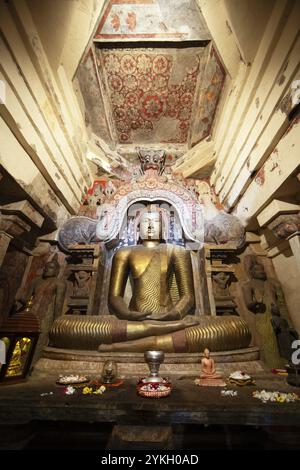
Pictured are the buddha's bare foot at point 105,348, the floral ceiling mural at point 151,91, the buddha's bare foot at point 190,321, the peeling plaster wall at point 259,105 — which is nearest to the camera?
the peeling plaster wall at point 259,105

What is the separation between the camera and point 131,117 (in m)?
5.84

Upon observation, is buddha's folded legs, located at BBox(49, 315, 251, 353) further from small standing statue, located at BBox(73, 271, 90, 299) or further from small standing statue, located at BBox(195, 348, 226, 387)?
small standing statue, located at BBox(73, 271, 90, 299)

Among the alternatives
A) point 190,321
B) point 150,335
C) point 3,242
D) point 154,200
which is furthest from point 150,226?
point 3,242

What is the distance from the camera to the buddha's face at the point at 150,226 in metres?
4.65

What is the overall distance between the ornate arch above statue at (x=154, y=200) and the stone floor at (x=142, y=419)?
2.67 metres

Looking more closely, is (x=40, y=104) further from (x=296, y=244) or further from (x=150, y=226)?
(x=296, y=244)

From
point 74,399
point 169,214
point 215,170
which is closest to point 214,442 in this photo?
point 74,399

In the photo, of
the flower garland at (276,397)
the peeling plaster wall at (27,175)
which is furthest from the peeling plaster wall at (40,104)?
the flower garland at (276,397)

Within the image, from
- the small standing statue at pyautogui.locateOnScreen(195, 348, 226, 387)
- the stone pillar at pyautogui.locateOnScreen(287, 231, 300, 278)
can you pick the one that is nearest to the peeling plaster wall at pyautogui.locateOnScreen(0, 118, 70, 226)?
the small standing statue at pyautogui.locateOnScreen(195, 348, 226, 387)

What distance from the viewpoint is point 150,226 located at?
185 inches

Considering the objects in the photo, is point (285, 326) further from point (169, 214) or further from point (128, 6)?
point (128, 6)

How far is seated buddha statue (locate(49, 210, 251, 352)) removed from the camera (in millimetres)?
3094

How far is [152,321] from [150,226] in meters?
1.90

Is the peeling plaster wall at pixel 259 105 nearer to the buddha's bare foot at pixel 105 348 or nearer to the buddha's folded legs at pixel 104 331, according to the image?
the buddha's folded legs at pixel 104 331
